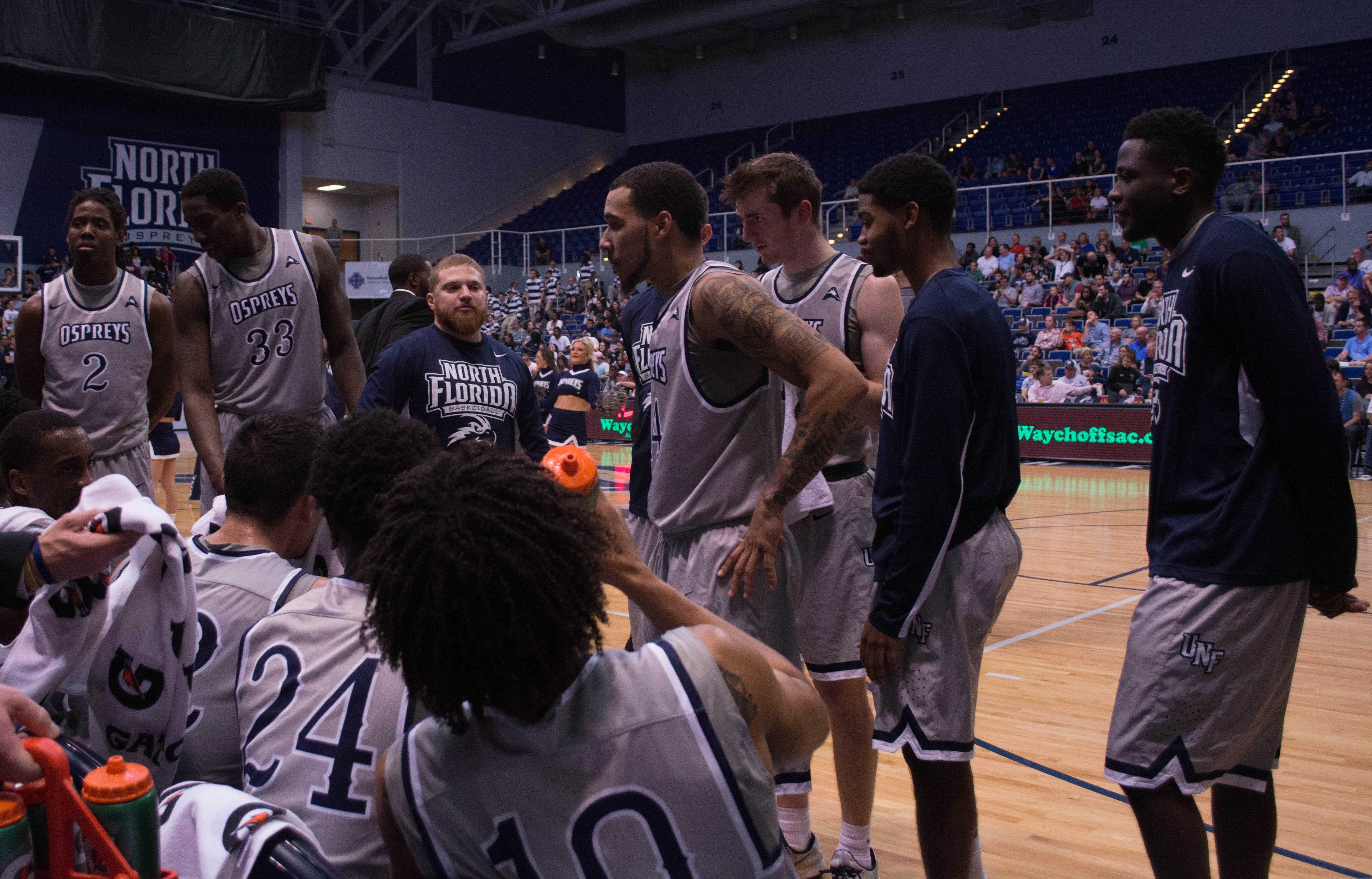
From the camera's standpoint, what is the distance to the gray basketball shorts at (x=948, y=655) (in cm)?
242

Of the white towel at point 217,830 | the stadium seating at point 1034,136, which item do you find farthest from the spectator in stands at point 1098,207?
the white towel at point 217,830

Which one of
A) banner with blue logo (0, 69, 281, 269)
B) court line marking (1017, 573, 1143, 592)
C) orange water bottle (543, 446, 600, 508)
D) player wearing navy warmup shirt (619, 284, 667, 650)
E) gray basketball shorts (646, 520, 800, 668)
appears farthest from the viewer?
banner with blue logo (0, 69, 281, 269)

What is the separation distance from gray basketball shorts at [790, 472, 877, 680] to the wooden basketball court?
55 cm

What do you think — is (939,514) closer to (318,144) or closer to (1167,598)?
(1167,598)

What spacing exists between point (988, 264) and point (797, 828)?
56.2ft

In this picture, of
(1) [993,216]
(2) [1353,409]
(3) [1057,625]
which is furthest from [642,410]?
(1) [993,216]

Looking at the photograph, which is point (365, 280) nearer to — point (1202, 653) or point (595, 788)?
point (1202, 653)

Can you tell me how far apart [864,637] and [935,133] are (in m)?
24.2

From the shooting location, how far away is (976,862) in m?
2.58

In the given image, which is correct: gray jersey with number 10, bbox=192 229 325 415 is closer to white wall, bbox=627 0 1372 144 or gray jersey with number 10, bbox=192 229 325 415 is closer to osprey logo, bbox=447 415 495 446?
osprey logo, bbox=447 415 495 446

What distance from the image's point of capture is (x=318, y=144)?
2573 centimetres

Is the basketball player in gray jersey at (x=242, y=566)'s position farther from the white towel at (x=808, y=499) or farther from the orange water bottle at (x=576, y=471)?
the white towel at (x=808, y=499)

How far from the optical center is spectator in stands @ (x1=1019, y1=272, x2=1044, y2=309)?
17.8 metres

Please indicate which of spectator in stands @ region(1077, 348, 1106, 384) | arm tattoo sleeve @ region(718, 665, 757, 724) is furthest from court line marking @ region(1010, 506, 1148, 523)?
arm tattoo sleeve @ region(718, 665, 757, 724)
